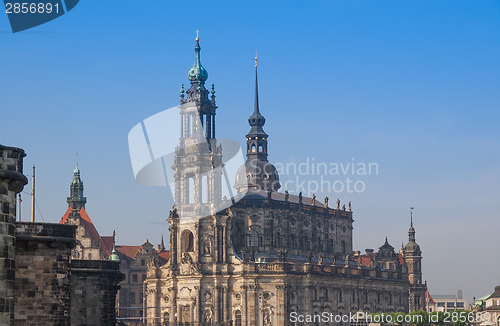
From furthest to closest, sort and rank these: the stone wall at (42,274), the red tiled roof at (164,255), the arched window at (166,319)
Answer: the red tiled roof at (164,255), the arched window at (166,319), the stone wall at (42,274)

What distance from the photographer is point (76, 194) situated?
16338 centimetres

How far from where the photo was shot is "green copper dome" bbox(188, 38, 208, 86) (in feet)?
451

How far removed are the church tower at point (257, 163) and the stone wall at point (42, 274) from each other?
4367 inches

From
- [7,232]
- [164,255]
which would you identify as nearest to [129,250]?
[164,255]

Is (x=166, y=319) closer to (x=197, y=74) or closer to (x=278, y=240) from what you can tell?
(x=278, y=240)

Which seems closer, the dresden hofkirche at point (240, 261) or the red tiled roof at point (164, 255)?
the dresden hofkirche at point (240, 261)

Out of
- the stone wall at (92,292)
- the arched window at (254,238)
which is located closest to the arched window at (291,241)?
the arched window at (254,238)

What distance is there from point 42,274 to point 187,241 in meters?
98.0

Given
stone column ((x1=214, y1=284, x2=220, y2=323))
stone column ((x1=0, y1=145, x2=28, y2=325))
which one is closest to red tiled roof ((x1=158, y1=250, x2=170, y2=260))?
stone column ((x1=214, y1=284, x2=220, y2=323))

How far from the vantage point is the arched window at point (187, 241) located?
13388 cm

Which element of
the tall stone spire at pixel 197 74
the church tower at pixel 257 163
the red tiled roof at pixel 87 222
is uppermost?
the tall stone spire at pixel 197 74

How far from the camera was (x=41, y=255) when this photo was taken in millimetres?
37219

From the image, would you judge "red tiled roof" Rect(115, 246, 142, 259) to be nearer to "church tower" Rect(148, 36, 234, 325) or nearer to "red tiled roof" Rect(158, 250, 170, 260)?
"red tiled roof" Rect(158, 250, 170, 260)

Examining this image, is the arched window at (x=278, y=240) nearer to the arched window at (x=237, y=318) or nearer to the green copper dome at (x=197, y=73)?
the arched window at (x=237, y=318)
